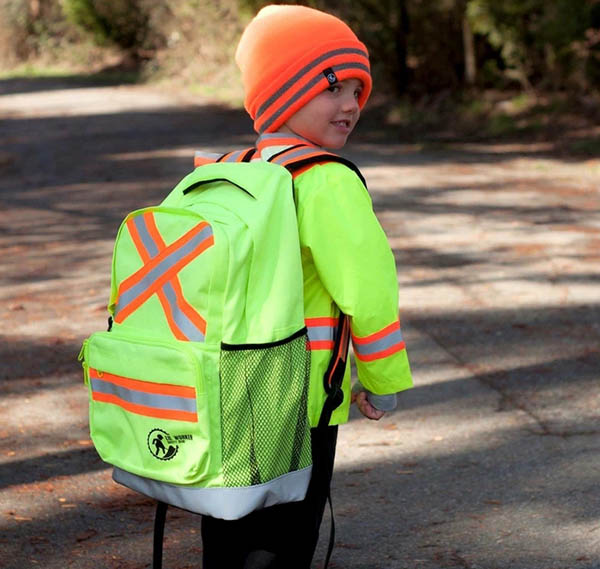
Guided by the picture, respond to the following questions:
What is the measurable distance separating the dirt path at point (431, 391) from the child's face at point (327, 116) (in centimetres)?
160

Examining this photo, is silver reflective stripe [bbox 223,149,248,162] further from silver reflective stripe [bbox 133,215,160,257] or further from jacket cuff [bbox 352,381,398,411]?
jacket cuff [bbox 352,381,398,411]

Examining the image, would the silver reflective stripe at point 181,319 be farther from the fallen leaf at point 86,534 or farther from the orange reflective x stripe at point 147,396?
the fallen leaf at point 86,534

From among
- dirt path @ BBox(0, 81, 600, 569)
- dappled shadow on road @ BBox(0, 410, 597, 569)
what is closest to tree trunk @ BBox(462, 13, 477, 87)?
dirt path @ BBox(0, 81, 600, 569)

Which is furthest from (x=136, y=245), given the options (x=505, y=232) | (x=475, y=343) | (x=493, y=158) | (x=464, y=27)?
(x=464, y=27)

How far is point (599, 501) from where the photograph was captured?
4191 mm

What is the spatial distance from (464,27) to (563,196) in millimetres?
8815

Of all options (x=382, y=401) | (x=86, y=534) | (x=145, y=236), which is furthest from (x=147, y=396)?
(x=86, y=534)

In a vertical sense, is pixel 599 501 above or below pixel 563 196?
above

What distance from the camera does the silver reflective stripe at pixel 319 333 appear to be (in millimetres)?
2717

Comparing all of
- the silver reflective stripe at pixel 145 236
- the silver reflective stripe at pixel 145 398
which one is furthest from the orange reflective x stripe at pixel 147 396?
the silver reflective stripe at pixel 145 236

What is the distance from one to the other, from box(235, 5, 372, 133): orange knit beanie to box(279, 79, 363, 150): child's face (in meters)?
0.02

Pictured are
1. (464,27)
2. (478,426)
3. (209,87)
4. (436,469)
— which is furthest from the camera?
(209,87)

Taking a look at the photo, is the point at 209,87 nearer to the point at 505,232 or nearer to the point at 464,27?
the point at 464,27

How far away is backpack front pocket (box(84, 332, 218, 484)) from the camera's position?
2.50 m
